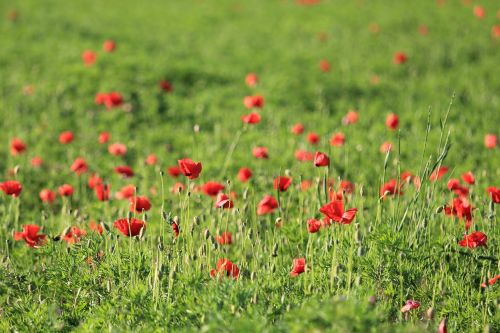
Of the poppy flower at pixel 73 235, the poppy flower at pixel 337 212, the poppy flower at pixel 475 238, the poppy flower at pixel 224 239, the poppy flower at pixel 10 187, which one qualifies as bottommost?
the poppy flower at pixel 224 239

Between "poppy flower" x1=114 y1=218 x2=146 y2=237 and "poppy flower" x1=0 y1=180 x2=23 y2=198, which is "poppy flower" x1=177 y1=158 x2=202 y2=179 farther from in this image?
"poppy flower" x1=0 y1=180 x2=23 y2=198

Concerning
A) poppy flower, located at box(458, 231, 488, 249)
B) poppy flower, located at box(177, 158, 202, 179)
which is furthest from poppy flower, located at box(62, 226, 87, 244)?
poppy flower, located at box(458, 231, 488, 249)

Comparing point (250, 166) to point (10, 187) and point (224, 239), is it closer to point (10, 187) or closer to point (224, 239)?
point (224, 239)

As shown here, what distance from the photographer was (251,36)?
10.6 metres

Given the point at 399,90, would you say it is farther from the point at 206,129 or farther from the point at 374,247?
the point at 374,247

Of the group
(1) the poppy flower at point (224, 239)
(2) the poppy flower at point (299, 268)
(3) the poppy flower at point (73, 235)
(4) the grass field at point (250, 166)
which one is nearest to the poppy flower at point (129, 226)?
(4) the grass field at point (250, 166)

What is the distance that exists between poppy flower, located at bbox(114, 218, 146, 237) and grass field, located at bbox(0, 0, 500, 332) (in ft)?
0.08

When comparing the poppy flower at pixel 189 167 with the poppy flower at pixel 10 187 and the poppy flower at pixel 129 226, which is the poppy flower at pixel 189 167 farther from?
the poppy flower at pixel 10 187

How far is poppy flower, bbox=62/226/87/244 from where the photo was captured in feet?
11.1

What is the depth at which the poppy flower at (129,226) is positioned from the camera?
3.12 metres

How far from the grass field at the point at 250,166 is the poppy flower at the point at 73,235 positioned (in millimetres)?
27

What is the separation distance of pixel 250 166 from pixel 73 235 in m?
2.36

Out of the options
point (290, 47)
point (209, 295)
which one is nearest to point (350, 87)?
point (290, 47)

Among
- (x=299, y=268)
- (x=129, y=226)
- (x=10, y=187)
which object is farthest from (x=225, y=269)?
(x=10, y=187)
